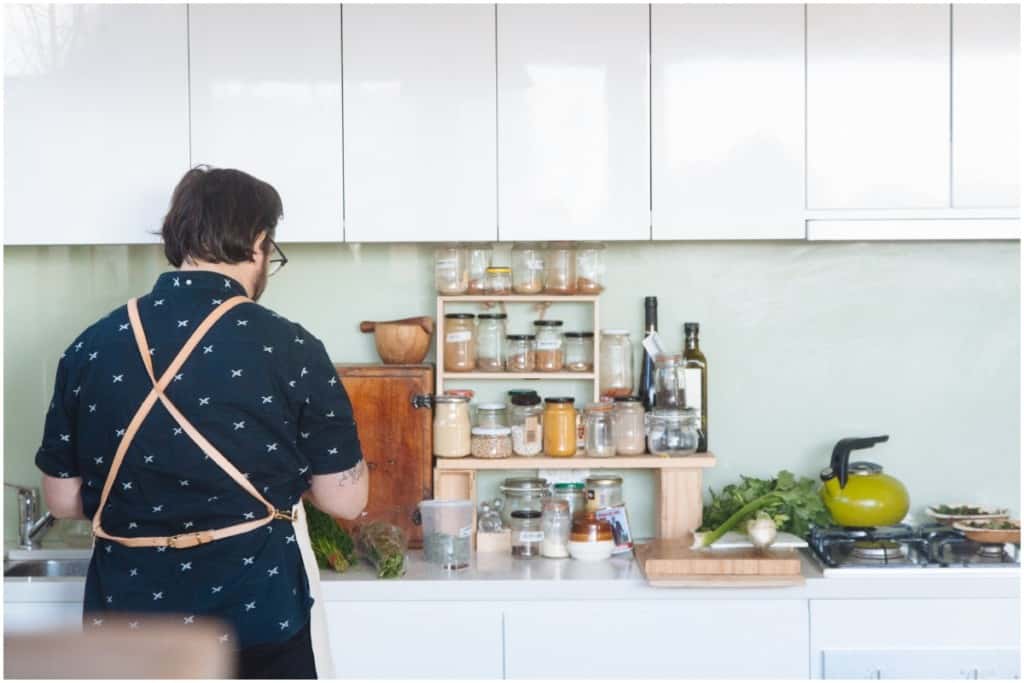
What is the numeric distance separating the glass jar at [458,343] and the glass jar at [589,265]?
12.2 inches

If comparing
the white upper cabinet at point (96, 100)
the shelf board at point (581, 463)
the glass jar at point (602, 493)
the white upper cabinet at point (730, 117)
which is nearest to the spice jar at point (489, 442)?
the shelf board at point (581, 463)

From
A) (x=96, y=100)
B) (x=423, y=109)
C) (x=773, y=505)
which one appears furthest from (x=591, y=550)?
(x=96, y=100)

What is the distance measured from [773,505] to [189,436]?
1544 mm

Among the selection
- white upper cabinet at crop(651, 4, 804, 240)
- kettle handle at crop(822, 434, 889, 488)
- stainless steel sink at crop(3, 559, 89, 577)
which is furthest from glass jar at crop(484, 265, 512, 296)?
stainless steel sink at crop(3, 559, 89, 577)

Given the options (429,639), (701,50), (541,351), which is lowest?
(429,639)

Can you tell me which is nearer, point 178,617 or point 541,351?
point 178,617

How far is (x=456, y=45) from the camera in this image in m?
2.80

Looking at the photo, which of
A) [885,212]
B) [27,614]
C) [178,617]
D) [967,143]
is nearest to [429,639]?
[178,617]

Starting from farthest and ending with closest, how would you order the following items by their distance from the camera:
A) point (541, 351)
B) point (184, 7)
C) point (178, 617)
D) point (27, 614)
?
1. point (541, 351)
2. point (184, 7)
3. point (27, 614)
4. point (178, 617)

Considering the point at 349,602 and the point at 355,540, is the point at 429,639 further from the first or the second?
the point at 355,540

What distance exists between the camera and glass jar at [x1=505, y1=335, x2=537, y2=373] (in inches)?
121

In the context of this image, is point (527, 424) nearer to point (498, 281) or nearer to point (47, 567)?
point (498, 281)

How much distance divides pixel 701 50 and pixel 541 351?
0.87m

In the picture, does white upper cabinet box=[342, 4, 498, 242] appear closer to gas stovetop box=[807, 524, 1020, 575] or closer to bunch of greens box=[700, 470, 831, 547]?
bunch of greens box=[700, 470, 831, 547]
